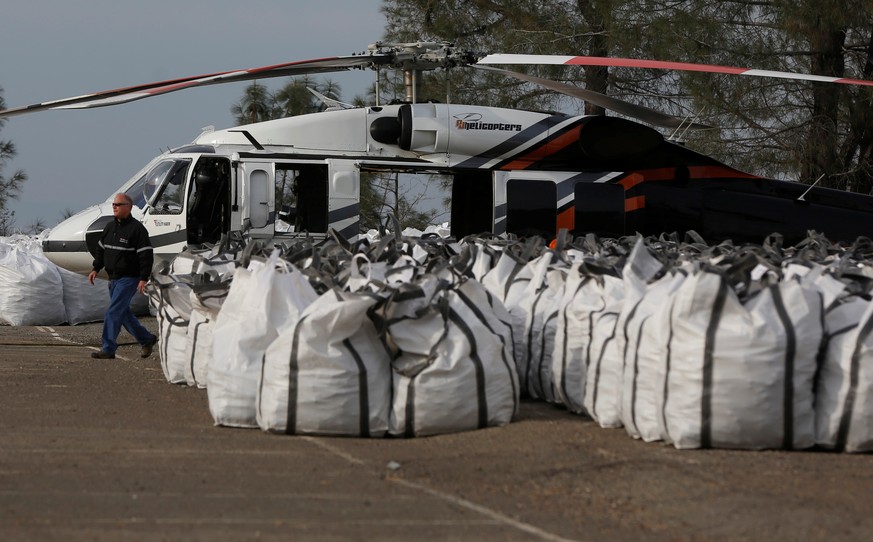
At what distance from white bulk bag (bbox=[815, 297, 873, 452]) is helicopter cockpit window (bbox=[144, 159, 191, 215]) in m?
8.78

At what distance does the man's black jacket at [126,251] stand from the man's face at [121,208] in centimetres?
7

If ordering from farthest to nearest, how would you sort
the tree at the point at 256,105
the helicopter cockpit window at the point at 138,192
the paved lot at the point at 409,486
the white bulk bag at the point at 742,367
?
the tree at the point at 256,105, the helicopter cockpit window at the point at 138,192, the white bulk bag at the point at 742,367, the paved lot at the point at 409,486

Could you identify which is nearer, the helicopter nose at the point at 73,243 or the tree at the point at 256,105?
the helicopter nose at the point at 73,243

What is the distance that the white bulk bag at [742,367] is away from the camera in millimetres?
5629

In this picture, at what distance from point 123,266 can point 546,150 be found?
5.15 m

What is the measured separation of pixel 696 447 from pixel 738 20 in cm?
1402

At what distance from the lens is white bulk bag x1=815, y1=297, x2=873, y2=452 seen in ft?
18.5

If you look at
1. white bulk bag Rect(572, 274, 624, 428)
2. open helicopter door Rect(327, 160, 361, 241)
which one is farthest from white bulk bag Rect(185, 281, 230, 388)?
open helicopter door Rect(327, 160, 361, 241)

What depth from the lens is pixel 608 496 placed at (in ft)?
16.0

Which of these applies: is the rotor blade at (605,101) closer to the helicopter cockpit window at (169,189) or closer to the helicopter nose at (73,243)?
the helicopter cockpit window at (169,189)

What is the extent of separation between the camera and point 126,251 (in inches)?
438

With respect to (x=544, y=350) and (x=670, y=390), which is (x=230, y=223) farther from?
(x=670, y=390)

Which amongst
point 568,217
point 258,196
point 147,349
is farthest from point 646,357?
point 568,217

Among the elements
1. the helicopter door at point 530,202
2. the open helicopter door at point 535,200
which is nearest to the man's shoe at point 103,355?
the open helicopter door at point 535,200
